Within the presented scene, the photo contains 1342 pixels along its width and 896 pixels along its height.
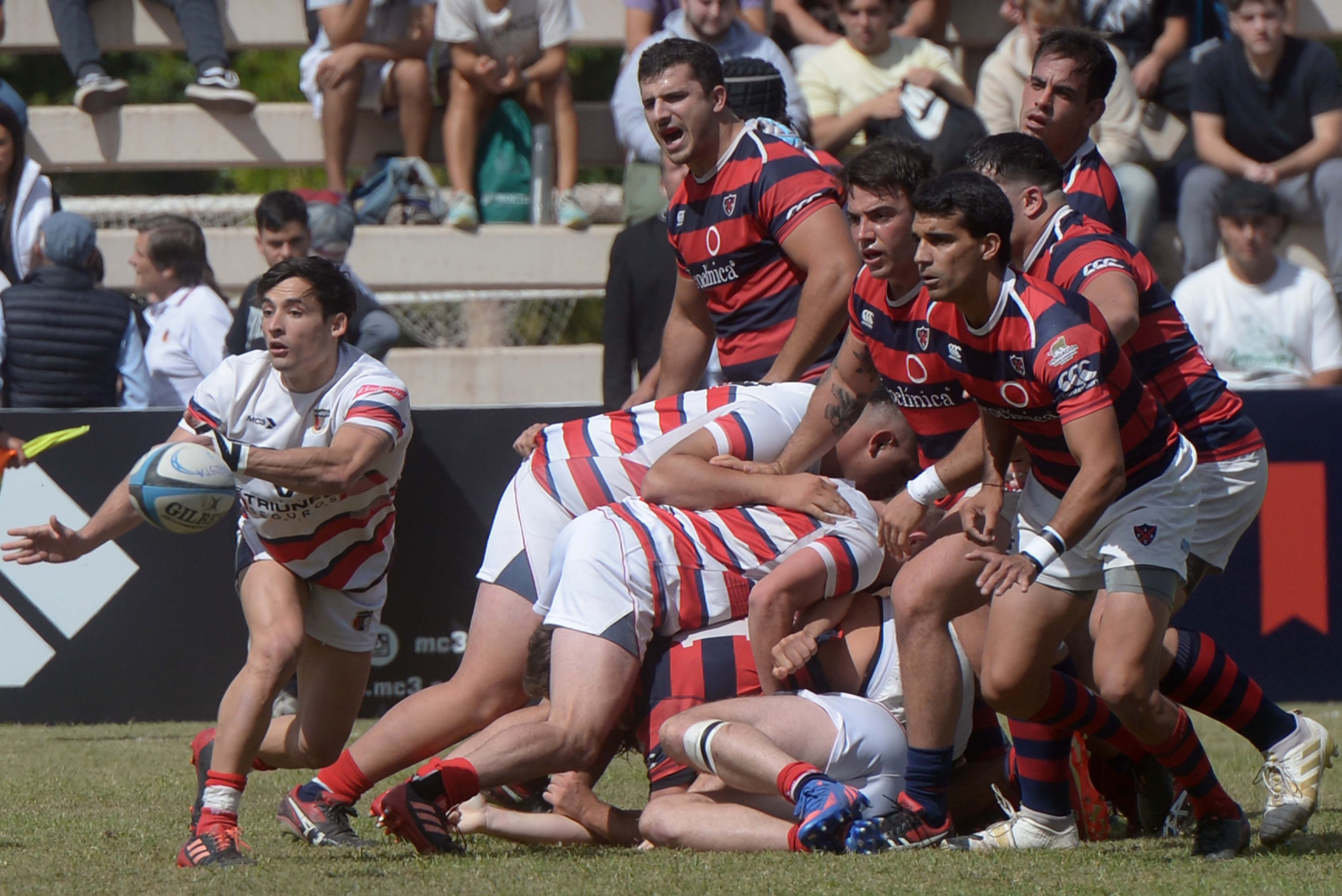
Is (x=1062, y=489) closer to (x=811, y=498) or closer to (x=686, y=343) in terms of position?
(x=811, y=498)

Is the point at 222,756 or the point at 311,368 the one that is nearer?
the point at 222,756

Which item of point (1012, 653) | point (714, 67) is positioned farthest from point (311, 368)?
point (1012, 653)

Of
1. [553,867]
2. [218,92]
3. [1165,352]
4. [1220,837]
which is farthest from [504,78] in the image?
[1220,837]

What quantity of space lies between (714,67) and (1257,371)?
3.35 meters

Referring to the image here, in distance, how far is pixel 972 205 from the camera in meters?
3.89

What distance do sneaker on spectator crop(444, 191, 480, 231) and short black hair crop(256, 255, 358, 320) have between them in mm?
4386

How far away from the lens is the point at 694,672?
4.49 metres

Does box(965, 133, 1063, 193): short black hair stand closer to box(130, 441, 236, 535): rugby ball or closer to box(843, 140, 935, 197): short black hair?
box(843, 140, 935, 197): short black hair

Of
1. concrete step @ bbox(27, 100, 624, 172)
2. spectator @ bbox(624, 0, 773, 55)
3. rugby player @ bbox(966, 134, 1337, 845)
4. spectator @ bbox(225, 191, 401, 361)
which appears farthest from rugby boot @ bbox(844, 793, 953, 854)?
concrete step @ bbox(27, 100, 624, 172)

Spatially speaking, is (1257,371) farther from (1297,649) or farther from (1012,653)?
(1012,653)

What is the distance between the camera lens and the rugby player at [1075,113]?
4.73 m

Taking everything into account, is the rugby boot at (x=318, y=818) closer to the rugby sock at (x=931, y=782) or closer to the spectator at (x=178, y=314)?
the rugby sock at (x=931, y=782)

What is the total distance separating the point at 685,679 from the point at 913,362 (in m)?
1.07

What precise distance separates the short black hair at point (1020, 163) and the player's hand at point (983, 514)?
83 cm
